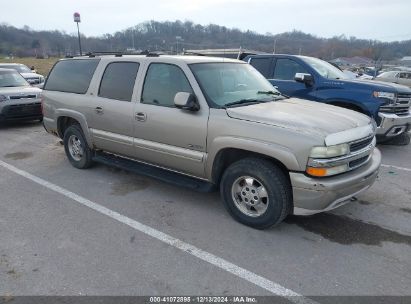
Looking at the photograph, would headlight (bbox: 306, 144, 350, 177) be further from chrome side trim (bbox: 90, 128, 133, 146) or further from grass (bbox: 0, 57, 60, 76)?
grass (bbox: 0, 57, 60, 76)

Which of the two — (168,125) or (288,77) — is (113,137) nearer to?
(168,125)

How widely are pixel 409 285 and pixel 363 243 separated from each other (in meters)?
0.70

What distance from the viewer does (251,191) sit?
394cm

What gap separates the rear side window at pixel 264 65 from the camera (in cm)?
828

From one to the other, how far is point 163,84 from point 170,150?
86cm

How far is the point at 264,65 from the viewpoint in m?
8.38

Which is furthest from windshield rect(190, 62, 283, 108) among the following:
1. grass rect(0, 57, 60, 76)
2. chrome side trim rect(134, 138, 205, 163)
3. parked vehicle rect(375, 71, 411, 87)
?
grass rect(0, 57, 60, 76)

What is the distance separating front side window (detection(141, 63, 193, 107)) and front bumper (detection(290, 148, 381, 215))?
170 centimetres

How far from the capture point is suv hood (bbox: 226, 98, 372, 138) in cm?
359

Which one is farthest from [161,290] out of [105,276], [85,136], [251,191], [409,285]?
[85,136]

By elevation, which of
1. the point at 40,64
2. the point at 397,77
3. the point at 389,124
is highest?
the point at 389,124

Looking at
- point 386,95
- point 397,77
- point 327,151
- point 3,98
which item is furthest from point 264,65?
point 397,77

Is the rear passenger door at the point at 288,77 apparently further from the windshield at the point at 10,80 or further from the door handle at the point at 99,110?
the windshield at the point at 10,80

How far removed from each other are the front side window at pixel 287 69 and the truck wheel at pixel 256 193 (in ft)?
14.9
